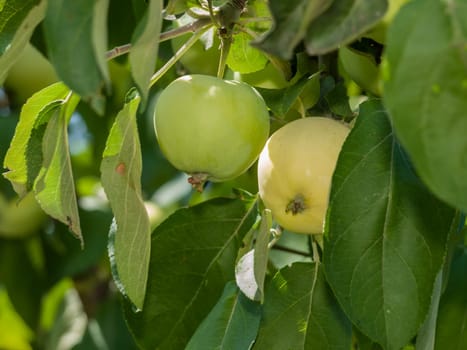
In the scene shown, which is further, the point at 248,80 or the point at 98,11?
the point at 248,80

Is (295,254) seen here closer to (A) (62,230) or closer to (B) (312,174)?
(B) (312,174)

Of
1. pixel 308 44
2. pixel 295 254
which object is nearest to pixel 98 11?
pixel 308 44

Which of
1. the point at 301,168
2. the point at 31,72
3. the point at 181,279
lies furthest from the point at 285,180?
the point at 31,72

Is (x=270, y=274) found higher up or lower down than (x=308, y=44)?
lower down

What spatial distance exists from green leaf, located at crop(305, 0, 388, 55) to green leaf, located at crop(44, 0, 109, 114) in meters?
0.17

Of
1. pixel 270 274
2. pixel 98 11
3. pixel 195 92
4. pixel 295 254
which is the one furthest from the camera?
pixel 295 254

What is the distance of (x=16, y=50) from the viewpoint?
958 mm

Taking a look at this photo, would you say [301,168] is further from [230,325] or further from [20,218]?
[20,218]

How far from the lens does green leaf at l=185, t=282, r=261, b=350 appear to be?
3.38 feet

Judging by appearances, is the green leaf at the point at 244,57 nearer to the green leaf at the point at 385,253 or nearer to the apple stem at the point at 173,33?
the apple stem at the point at 173,33

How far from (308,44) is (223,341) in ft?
1.46

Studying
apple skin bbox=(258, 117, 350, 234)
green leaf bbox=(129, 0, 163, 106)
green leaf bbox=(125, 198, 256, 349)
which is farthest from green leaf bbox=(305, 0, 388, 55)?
green leaf bbox=(125, 198, 256, 349)

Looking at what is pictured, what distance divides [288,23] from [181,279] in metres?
0.51

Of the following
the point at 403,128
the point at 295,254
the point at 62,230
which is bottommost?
the point at 62,230
